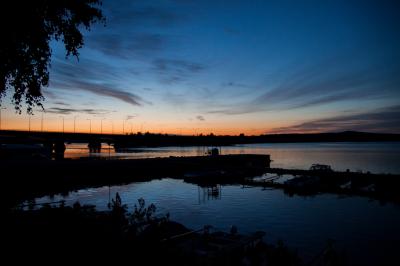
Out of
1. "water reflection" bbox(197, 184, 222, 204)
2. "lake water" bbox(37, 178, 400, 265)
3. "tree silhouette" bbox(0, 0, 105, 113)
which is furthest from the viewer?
"water reflection" bbox(197, 184, 222, 204)

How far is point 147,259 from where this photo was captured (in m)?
8.23

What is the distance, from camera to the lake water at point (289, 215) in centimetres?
2836

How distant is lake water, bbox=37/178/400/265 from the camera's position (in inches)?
1117

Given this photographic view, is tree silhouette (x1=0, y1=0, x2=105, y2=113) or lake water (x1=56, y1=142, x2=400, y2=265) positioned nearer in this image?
tree silhouette (x1=0, y1=0, x2=105, y2=113)

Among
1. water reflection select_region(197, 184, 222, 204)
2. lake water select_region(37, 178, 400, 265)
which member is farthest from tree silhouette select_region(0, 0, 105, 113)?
water reflection select_region(197, 184, 222, 204)

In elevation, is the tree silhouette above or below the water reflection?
above

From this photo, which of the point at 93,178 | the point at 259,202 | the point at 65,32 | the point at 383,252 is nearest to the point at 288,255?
the point at 65,32

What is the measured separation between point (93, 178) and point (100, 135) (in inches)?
4338

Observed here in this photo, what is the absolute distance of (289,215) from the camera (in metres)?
38.7

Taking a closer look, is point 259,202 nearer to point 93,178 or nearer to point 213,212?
point 213,212

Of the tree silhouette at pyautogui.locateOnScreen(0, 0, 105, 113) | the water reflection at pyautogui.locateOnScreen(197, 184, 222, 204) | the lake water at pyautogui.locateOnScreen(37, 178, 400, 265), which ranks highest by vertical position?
the tree silhouette at pyautogui.locateOnScreen(0, 0, 105, 113)

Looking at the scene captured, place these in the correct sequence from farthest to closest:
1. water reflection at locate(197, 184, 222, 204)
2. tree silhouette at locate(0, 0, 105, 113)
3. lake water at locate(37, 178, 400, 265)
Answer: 1. water reflection at locate(197, 184, 222, 204)
2. lake water at locate(37, 178, 400, 265)
3. tree silhouette at locate(0, 0, 105, 113)

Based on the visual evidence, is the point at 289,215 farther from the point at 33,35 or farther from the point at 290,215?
the point at 33,35

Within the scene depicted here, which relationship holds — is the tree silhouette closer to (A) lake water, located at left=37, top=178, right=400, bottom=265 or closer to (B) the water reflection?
(A) lake water, located at left=37, top=178, right=400, bottom=265
